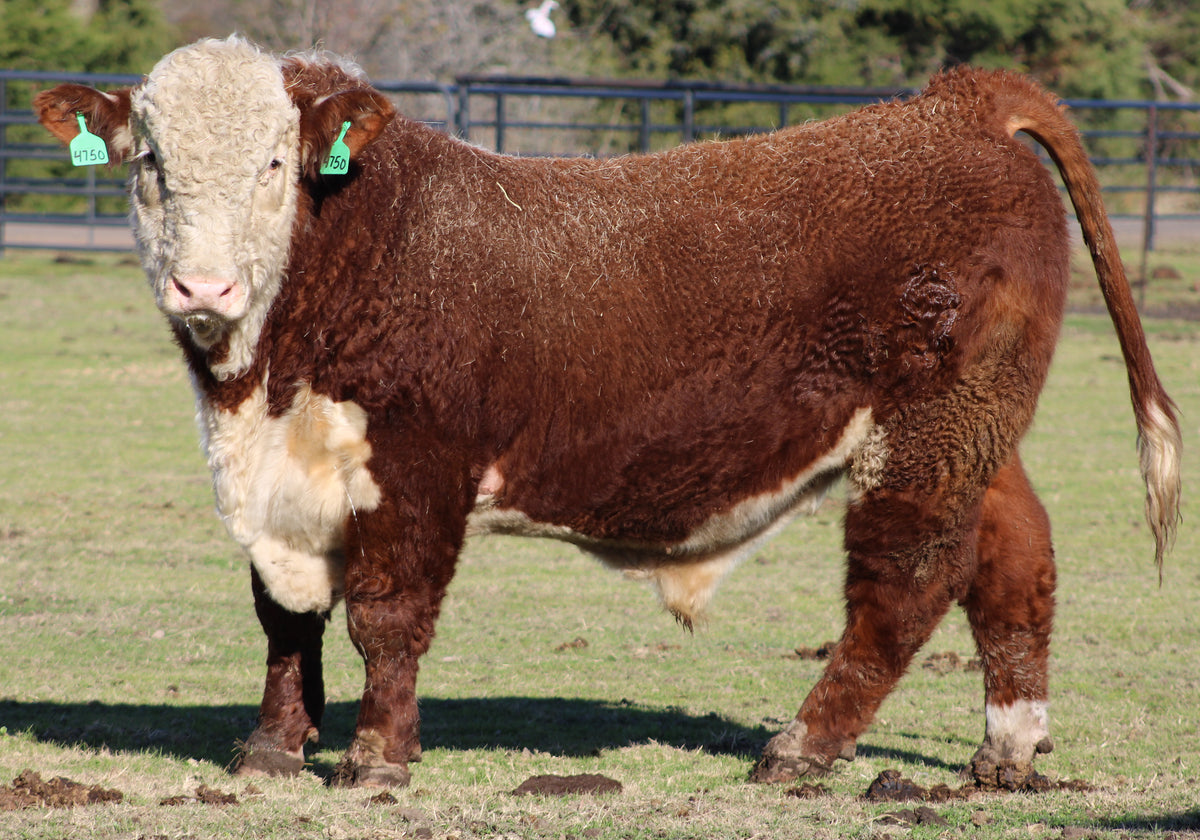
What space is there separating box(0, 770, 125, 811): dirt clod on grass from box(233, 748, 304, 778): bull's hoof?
44 centimetres

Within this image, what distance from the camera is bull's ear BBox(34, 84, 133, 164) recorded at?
4.08 meters

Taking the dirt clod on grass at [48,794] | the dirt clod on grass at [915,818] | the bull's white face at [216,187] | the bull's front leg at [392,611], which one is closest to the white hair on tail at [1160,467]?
the dirt clod on grass at [915,818]

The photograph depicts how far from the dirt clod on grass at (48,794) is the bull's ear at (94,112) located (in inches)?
70.2

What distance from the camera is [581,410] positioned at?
4.14 meters

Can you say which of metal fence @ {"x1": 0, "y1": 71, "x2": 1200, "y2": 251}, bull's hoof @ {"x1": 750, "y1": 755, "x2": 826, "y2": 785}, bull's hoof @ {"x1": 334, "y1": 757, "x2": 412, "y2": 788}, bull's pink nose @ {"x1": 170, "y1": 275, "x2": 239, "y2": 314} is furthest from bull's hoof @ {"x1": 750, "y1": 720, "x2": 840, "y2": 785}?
metal fence @ {"x1": 0, "y1": 71, "x2": 1200, "y2": 251}

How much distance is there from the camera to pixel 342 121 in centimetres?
397

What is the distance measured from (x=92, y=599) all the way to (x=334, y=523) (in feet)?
9.36

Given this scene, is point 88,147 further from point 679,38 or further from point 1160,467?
point 679,38

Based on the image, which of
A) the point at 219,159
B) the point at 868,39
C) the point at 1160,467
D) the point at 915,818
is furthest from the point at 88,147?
the point at 868,39

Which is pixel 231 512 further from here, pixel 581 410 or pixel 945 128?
pixel 945 128

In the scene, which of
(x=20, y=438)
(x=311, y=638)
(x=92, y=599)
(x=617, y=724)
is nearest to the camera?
(x=311, y=638)

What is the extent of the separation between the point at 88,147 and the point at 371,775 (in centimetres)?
201

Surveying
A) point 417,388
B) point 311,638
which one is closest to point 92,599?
point 311,638

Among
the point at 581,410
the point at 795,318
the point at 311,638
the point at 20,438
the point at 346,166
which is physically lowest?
the point at 20,438
